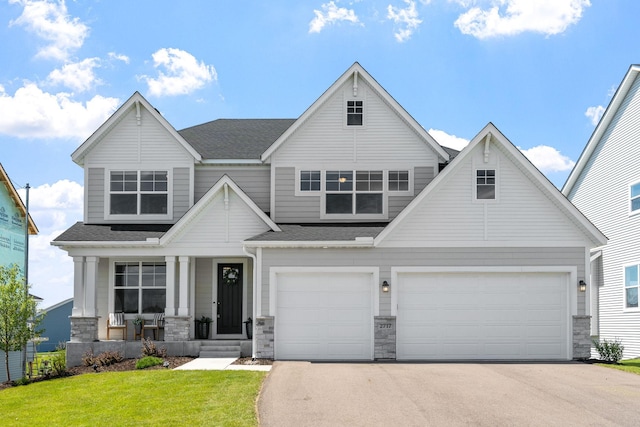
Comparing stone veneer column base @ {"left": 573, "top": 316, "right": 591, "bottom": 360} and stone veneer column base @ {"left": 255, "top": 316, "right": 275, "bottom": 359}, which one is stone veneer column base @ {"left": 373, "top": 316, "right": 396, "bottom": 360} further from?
stone veneer column base @ {"left": 573, "top": 316, "right": 591, "bottom": 360}

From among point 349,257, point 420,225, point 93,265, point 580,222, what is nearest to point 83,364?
point 93,265

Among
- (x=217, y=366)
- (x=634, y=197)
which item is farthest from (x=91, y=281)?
(x=634, y=197)

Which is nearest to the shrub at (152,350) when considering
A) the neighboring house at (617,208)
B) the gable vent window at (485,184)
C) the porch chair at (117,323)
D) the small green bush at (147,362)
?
the small green bush at (147,362)

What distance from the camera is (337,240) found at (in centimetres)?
1873

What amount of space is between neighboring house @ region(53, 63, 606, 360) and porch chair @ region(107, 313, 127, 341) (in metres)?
0.33

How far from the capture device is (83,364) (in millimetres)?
19781

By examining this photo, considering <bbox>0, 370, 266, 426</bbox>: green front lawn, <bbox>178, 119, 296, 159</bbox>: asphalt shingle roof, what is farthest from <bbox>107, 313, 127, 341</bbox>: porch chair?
<bbox>178, 119, 296, 159</bbox>: asphalt shingle roof

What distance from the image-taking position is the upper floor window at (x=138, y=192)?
869 inches

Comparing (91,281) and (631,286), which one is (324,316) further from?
(631,286)

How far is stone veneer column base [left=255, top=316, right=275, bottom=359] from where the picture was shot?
18734 millimetres

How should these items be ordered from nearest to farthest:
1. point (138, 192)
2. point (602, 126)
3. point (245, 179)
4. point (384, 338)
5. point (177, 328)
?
point (384, 338), point (177, 328), point (138, 192), point (245, 179), point (602, 126)

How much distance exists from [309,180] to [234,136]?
4.17m

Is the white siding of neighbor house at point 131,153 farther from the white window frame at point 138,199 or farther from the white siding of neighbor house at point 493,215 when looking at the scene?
the white siding of neighbor house at point 493,215

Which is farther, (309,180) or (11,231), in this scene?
(11,231)
